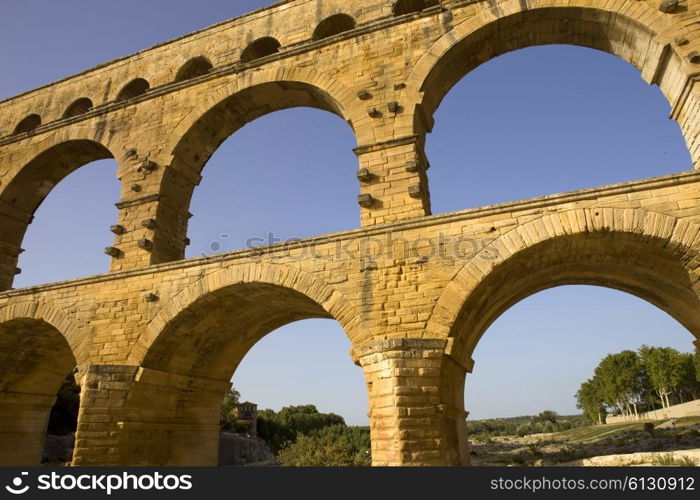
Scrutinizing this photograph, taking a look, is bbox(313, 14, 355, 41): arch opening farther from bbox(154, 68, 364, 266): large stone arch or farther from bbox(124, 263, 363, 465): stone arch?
bbox(124, 263, 363, 465): stone arch

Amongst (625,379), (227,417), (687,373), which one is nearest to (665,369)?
(687,373)

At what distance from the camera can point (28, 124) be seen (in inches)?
533

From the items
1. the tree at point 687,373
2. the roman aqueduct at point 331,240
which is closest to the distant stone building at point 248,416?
the roman aqueduct at point 331,240

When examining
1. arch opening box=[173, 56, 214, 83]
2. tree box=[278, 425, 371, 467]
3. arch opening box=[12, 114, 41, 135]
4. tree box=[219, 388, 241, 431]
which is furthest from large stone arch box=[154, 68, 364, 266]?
tree box=[219, 388, 241, 431]

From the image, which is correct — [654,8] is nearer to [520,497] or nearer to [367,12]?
[367,12]

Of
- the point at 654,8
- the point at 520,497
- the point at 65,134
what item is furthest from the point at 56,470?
the point at 654,8

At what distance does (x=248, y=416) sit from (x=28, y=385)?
25.6 metres

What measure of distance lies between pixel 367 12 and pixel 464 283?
626 cm

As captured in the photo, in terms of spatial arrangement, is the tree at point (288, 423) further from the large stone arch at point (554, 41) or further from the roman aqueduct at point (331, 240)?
the large stone arch at point (554, 41)

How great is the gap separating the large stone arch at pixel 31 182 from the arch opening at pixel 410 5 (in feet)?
25.0

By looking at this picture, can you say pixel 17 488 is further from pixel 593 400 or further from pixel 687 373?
pixel 593 400

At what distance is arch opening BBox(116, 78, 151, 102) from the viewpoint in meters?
12.0

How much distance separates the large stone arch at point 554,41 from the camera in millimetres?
7438

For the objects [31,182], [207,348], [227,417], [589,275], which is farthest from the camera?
[227,417]
